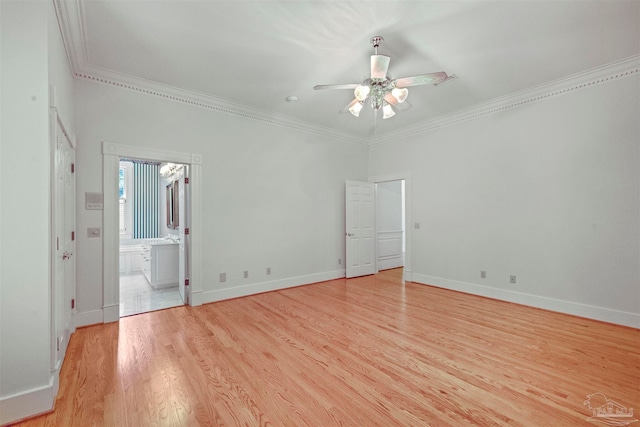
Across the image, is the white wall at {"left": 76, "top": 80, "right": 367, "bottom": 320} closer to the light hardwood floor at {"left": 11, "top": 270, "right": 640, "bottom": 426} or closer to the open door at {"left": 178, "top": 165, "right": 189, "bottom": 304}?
the open door at {"left": 178, "top": 165, "right": 189, "bottom": 304}

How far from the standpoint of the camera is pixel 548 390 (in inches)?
84.9

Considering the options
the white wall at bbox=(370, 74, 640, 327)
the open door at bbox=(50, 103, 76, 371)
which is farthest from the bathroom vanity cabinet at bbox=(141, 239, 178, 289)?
the white wall at bbox=(370, 74, 640, 327)

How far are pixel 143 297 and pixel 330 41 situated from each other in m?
4.67

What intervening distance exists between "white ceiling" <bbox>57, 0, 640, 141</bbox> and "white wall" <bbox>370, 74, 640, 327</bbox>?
2.08ft

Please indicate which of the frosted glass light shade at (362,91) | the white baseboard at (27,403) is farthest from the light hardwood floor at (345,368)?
the frosted glass light shade at (362,91)

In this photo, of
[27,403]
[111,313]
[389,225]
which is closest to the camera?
[27,403]

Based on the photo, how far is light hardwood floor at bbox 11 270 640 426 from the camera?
6.28 feet

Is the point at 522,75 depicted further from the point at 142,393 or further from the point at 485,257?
the point at 142,393

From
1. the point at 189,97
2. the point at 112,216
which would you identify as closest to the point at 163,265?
the point at 112,216

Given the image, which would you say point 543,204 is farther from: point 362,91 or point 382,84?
point 362,91

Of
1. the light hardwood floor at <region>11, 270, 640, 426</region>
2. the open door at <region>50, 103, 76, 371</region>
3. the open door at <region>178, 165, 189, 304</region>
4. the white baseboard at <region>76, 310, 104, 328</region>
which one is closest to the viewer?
the light hardwood floor at <region>11, 270, 640, 426</region>

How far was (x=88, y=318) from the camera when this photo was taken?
3.46 metres

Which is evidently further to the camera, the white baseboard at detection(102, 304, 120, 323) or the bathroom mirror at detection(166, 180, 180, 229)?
the bathroom mirror at detection(166, 180, 180, 229)

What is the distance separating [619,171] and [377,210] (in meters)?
4.12
